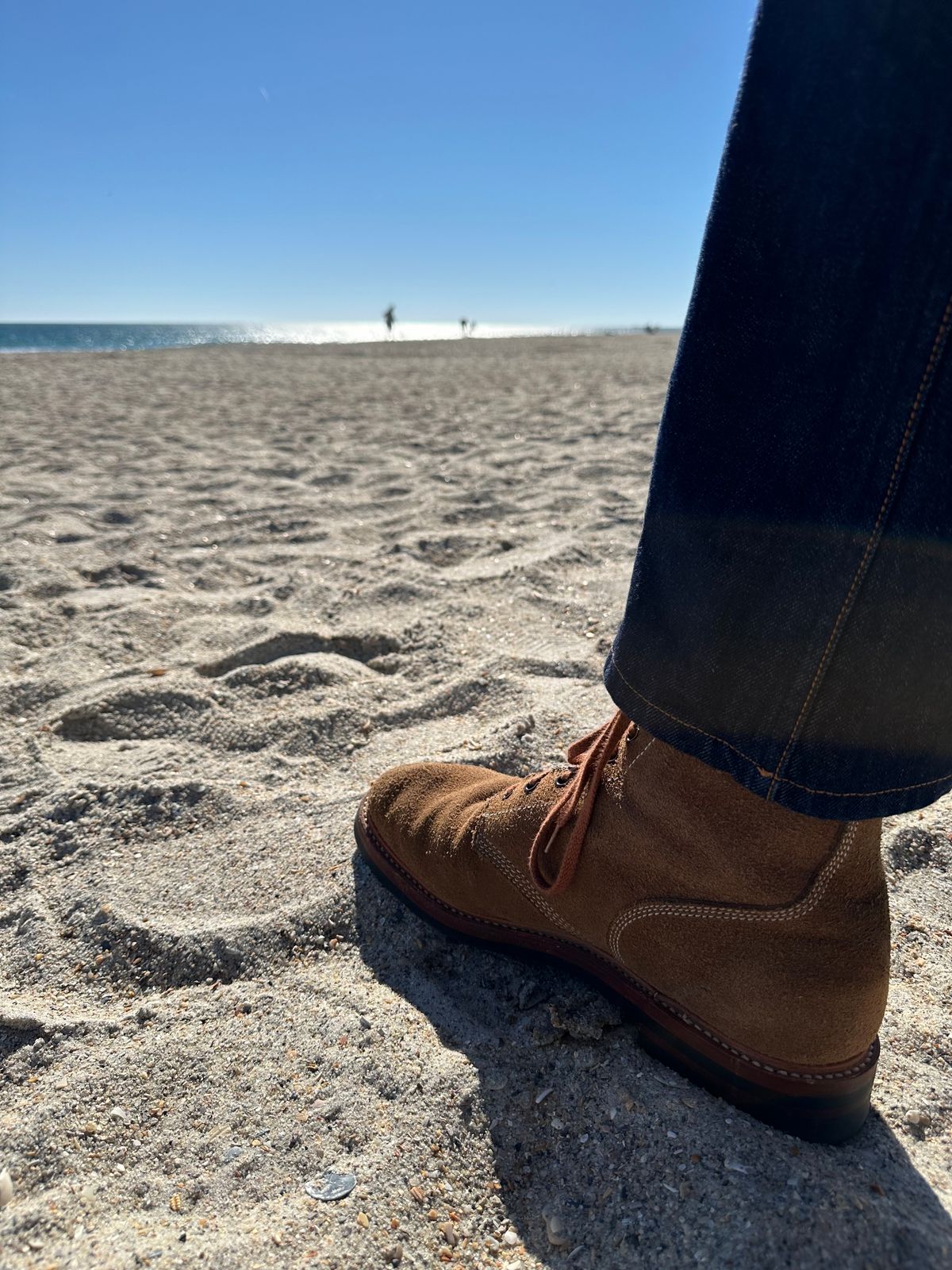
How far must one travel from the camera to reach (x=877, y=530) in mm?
562

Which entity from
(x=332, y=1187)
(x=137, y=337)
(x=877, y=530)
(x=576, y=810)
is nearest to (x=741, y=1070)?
(x=576, y=810)

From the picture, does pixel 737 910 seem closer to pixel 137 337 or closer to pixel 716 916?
pixel 716 916

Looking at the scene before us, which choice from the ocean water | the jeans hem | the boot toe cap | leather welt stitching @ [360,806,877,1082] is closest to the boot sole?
leather welt stitching @ [360,806,877,1082]

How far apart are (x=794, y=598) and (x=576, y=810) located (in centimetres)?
37

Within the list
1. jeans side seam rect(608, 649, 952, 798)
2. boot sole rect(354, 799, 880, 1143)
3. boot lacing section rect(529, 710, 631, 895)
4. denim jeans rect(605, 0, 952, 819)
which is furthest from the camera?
boot lacing section rect(529, 710, 631, 895)

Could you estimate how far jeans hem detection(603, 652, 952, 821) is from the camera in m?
0.62

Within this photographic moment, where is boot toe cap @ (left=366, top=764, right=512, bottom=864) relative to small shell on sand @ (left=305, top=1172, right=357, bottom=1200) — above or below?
above

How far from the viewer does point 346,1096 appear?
Answer: 81 cm

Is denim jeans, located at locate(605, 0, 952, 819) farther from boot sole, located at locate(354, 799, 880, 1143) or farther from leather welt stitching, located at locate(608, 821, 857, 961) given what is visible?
boot sole, located at locate(354, 799, 880, 1143)

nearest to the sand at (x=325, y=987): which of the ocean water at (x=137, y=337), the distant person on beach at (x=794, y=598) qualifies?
the distant person on beach at (x=794, y=598)

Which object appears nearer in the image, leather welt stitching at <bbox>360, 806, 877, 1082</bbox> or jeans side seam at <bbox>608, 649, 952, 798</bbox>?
jeans side seam at <bbox>608, 649, 952, 798</bbox>

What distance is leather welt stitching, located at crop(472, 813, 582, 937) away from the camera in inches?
35.4

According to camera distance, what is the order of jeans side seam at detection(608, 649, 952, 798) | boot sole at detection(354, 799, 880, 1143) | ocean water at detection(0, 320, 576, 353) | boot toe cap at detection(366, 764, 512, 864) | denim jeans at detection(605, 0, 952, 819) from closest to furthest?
denim jeans at detection(605, 0, 952, 819)
jeans side seam at detection(608, 649, 952, 798)
boot sole at detection(354, 799, 880, 1143)
boot toe cap at detection(366, 764, 512, 864)
ocean water at detection(0, 320, 576, 353)

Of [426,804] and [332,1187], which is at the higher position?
[426,804]
